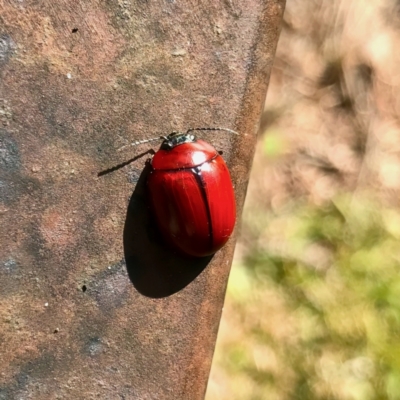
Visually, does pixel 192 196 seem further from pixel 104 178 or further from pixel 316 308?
pixel 316 308

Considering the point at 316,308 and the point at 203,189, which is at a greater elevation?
the point at 203,189

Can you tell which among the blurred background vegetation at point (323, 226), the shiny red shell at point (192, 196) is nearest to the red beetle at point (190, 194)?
the shiny red shell at point (192, 196)

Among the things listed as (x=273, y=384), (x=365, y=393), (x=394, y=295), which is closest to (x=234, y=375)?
(x=273, y=384)

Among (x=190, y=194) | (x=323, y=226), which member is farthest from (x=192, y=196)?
(x=323, y=226)

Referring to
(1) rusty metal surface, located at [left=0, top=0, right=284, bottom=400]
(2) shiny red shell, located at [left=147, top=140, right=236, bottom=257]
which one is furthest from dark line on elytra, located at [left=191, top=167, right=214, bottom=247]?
(1) rusty metal surface, located at [left=0, top=0, right=284, bottom=400]

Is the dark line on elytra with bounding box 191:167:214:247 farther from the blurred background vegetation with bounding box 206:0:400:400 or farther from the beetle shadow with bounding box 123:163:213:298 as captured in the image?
the blurred background vegetation with bounding box 206:0:400:400

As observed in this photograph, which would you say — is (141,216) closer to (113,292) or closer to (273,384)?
(113,292)

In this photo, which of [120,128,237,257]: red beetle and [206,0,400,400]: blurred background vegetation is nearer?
[120,128,237,257]: red beetle
